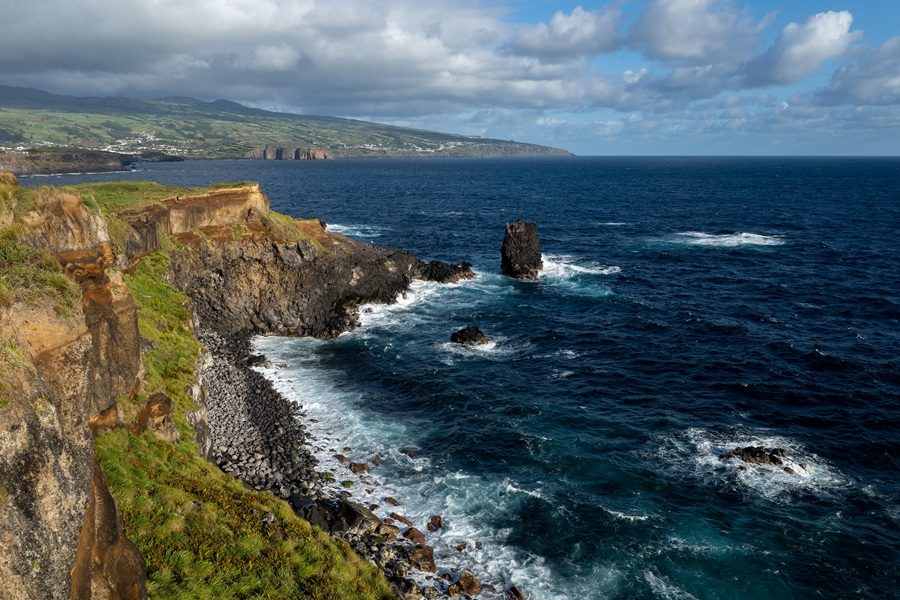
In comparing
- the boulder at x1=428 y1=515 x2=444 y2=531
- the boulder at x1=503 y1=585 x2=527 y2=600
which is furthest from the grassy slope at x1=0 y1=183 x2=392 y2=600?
the boulder at x1=503 y1=585 x2=527 y2=600

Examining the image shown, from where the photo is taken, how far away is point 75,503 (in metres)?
12.2

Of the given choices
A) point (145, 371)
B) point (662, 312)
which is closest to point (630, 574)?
point (145, 371)

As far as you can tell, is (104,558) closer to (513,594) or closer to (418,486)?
(513,594)

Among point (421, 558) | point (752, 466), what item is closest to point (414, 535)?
point (421, 558)

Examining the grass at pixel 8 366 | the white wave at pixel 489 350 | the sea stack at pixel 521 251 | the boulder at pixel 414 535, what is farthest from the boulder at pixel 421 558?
the sea stack at pixel 521 251

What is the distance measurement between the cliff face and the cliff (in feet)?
0.11

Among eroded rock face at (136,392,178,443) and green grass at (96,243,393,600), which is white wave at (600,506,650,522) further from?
eroded rock face at (136,392,178,443)

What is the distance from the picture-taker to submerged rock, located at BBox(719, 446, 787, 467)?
3581cm

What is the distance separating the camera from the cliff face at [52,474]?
10.7 metres

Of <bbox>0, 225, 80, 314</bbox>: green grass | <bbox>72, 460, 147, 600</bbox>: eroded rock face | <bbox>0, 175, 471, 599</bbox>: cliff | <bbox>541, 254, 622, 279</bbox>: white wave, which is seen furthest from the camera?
<bbox>541, 254, 622, 279</bbox>: white wave

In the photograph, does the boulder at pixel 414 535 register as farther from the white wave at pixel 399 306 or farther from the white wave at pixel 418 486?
the white wave at pixel 399 306

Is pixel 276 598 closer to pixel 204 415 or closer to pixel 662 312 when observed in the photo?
pixel 204 415

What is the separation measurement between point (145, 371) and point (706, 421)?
38159 millimetres

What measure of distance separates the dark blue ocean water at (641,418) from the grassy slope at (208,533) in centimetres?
720
